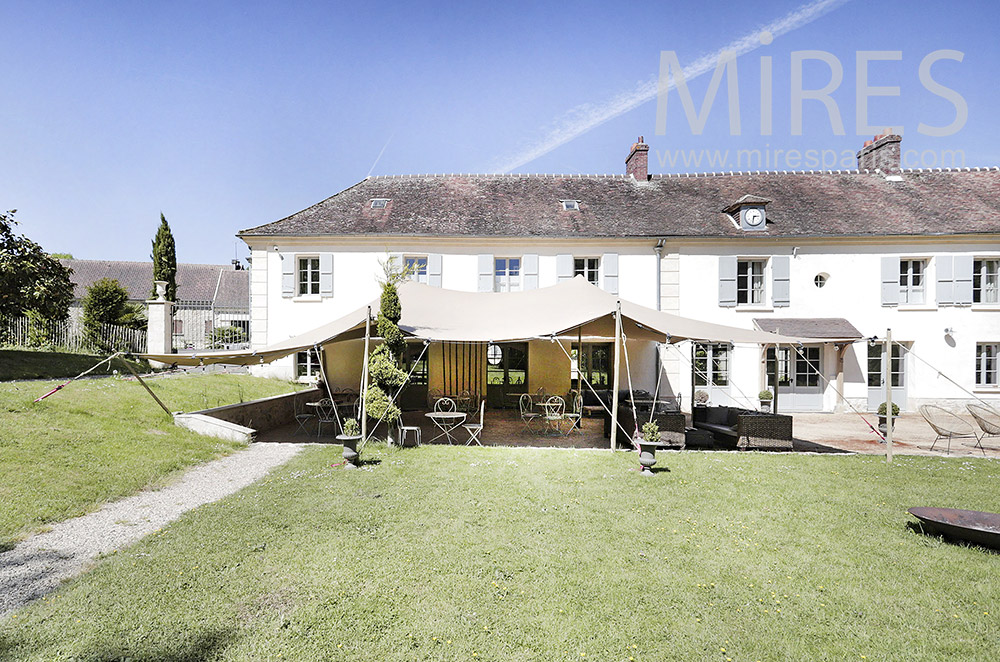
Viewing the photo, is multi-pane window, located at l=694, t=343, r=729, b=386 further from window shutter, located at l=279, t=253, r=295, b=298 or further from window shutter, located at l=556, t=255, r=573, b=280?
window shutter, located at l=279, t=253, r=295, b=298

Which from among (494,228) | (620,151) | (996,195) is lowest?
(494,228)

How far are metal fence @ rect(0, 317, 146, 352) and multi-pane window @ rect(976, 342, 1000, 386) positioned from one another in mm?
20946

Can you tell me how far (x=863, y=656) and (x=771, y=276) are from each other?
11222mm

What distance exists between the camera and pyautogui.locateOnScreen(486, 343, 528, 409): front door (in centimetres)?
1202

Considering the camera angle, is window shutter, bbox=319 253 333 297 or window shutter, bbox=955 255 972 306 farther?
window shutter, bbox=319 253 333 297

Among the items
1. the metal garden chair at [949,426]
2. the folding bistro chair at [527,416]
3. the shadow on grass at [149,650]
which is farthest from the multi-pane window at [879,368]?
the shadow on grass at [149,650]

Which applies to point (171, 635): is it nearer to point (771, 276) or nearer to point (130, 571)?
point (130, 571)

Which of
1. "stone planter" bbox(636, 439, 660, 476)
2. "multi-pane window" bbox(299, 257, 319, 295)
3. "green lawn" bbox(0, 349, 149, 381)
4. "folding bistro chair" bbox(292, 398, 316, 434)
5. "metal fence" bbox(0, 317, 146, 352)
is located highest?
"multi-pane window" bbox(299, 257, 319, 295)

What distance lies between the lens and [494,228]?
40.7ft

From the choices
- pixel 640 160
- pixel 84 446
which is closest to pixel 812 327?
pixel 640 160

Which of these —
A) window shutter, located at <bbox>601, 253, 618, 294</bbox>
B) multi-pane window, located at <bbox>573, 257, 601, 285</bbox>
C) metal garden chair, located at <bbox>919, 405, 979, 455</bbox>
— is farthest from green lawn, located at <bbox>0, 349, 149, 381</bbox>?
metal garden chair, located at <bbox>919, 405, 979, 455</bbox>

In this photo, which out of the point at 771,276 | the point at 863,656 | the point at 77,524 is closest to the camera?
the point at 863,656

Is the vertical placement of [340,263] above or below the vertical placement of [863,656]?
→ above

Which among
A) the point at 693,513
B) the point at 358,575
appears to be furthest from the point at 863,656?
the point at 358,575
